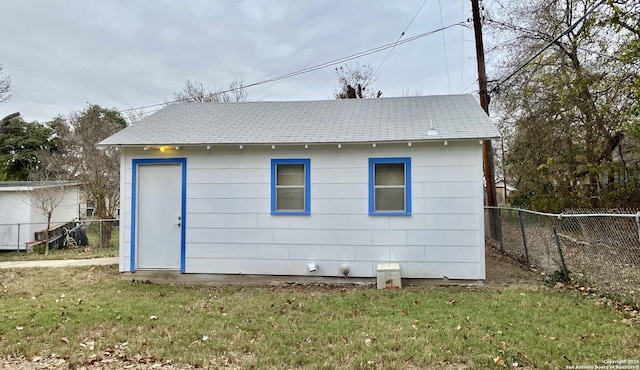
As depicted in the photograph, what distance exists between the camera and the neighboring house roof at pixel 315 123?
266 inches

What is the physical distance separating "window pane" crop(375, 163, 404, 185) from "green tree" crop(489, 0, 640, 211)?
664cm

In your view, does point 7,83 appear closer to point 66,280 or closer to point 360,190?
point 66,280

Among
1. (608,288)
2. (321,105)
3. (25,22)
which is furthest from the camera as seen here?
(25,22)

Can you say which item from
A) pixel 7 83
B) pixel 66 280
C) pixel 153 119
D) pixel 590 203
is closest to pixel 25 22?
pixel 7 83

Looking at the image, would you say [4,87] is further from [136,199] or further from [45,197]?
[136,199]

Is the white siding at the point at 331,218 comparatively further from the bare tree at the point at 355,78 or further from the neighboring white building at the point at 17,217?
the bare tree at the point at 355,78

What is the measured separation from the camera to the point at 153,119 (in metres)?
8.45

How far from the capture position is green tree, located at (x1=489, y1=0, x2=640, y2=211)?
1006 cm

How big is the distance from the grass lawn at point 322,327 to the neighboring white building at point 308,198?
75 centimetres

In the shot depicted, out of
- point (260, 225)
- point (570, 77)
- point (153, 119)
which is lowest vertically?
point (260, 225)

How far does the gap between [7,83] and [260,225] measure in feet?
68.2

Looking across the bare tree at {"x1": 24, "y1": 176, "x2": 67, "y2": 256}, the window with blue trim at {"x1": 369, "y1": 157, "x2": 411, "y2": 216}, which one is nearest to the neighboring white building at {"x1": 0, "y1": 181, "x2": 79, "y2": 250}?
the bare tree at {"x1": 24, "y1": 176, "x2": 67, "y2": 256}

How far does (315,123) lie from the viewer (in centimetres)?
780

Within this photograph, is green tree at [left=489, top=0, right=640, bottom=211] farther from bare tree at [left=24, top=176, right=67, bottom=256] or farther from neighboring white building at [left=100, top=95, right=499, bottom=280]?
bare tree at [left=24, top=176, right=67, bottom=256]
